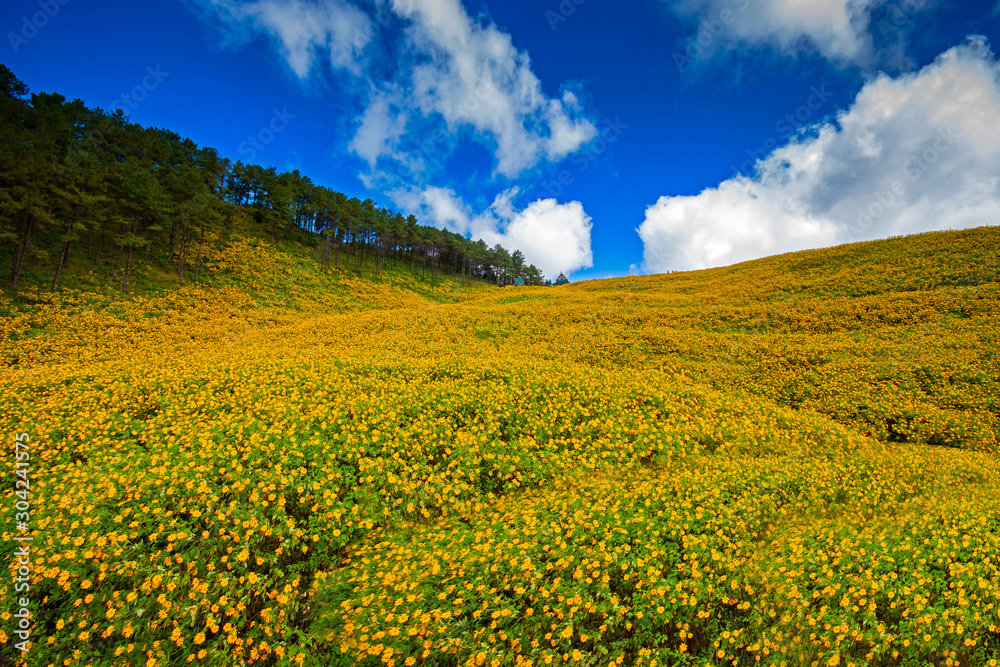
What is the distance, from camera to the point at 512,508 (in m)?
8.48

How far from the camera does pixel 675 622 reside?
18.9ft

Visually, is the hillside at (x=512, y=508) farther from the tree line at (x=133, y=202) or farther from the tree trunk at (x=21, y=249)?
the tree line at (x=133, y=202)

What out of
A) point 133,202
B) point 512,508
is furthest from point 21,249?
point 512,508

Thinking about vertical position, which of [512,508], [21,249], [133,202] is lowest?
[512,508]

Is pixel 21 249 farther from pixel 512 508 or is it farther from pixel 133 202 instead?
pixel 512 508

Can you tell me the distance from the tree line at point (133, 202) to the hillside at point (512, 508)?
56.8 ft

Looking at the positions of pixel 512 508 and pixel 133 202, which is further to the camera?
pixel 133 202

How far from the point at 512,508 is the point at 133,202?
4698cm

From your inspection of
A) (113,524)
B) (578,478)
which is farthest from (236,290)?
(578,478)

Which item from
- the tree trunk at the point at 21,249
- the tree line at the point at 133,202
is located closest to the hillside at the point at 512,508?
the tree trunk at the point at 21,249

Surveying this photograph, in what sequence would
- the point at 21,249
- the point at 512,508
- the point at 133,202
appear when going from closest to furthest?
the point at 512,508 < the point at 21,249 < the point at 133,202

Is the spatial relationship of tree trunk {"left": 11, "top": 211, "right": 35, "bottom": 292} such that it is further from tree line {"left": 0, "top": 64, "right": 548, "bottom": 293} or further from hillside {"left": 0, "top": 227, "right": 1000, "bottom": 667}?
hillside {"left": 0, "top": 227, "right": 1000, "bottom": 667}

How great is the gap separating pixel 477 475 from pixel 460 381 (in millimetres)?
5763

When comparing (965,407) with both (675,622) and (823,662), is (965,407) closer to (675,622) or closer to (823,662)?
(823,662)
